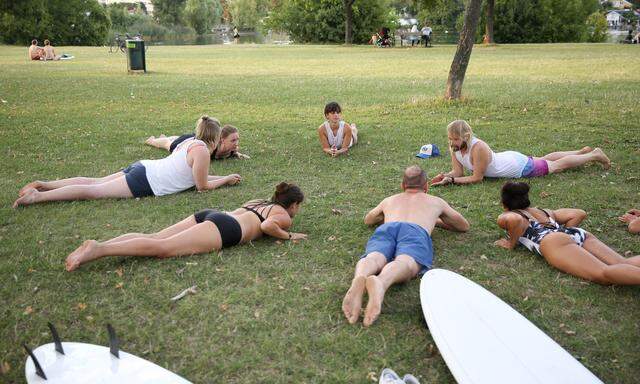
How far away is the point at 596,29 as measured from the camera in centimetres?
5772

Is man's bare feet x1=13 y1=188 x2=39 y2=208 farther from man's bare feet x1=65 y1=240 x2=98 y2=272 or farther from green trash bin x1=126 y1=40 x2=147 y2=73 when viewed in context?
green trash bin x1=126 y1=40 x2=147 y2=73

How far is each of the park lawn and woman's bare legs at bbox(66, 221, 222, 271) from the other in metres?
0.10

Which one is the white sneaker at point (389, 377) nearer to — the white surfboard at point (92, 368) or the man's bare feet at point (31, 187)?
the white surfboard at point (92, 368)

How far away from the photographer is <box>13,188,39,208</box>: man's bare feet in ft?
20.3

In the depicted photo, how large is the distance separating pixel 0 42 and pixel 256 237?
5499 centimetres

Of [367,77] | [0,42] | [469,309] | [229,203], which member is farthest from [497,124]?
[0,42]

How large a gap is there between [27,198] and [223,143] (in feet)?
9.17

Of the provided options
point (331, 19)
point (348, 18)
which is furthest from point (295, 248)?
point (331, 19)

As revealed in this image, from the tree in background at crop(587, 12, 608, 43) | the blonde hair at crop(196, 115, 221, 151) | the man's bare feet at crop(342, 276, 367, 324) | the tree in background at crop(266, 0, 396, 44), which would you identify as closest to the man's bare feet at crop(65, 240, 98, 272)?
the man's bare feet at crop(342, 276, 367, 324)

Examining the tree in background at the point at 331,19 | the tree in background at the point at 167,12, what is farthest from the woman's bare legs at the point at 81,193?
the tree in background at the point at 167,12

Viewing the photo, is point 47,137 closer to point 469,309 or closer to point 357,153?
point 357,153

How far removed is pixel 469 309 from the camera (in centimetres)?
377

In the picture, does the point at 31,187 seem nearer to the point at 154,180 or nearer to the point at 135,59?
the point at 154,180

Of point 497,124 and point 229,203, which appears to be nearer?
→ point 229,203
